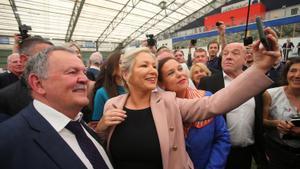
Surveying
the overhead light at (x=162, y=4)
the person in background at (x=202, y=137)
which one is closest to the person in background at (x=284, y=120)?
the person in background at (x=202, y=137)

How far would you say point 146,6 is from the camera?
596 inches

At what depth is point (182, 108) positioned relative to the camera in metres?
1.43

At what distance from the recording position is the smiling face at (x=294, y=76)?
80.4 inches

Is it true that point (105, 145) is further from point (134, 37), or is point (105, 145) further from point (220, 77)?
point (134, 37)

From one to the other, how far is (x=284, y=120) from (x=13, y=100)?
2161 millimetres

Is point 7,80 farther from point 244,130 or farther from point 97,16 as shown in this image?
point 97,16

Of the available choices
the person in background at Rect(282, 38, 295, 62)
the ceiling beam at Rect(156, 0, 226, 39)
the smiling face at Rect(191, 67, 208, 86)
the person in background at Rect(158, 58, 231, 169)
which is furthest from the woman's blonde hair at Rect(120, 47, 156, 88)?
the ceiling beam at Rect(156, 0, 226, 39)

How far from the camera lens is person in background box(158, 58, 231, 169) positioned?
166 cm

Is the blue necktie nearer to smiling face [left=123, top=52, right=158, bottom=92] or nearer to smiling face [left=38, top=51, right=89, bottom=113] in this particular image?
smiling face [left=38, top=51, right=89, bottom=113]

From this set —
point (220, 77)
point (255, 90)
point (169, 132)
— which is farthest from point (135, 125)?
point (220, 77)

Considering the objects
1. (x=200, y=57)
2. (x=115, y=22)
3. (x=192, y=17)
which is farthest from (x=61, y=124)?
(x=192, y=17)

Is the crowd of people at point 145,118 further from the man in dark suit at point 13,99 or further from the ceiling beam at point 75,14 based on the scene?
the ceiling beam at point 75,14

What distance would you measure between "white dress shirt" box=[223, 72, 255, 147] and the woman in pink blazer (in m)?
0.73

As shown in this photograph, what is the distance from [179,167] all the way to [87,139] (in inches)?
21.6
